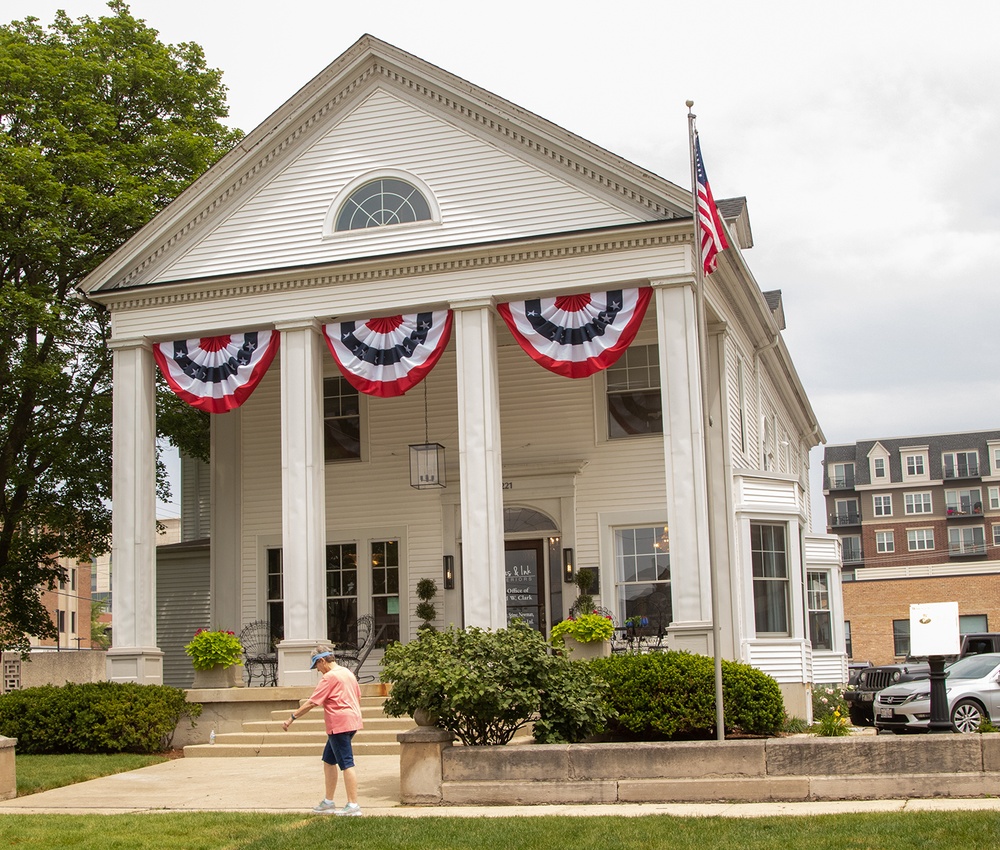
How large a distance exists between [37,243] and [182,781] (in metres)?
13.5

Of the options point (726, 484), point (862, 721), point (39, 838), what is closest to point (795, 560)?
point (726, 484)

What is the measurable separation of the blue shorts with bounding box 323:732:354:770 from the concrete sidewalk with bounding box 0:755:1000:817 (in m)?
0.57

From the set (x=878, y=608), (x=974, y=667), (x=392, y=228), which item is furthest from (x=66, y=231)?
(x=878, y=608)

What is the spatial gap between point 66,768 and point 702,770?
9.10 m

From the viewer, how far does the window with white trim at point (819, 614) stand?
2797 cm

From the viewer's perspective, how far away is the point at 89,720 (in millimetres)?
18812

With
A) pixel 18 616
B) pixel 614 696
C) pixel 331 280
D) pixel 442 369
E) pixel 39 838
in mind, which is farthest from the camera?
pixel 18 616

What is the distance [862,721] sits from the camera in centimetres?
2430

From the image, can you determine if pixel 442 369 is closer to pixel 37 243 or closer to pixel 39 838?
pixel 37 243

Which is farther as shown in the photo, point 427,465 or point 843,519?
point 843,519

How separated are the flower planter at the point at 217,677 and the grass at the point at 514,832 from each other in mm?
7985

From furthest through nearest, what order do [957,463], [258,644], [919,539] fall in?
[919,539], [957,463], [258,644]

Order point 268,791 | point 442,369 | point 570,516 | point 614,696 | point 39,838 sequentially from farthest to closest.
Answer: point 442,369, point 570,516, point 614,696, point 268,791, point 39,838

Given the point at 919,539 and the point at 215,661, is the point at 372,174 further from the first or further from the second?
the point at 919,539
